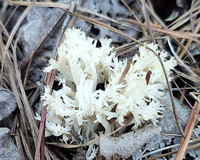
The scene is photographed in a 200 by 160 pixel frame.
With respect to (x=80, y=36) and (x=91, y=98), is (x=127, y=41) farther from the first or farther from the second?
(x=91, y=98)

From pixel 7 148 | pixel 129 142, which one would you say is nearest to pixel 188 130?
pixel 129 142

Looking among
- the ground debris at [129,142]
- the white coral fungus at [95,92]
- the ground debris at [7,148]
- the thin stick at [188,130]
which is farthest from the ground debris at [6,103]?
the thin stick at [188,130]

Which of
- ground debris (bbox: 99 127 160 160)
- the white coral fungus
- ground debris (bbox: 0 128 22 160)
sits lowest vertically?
ground debris (bbox: 0 128 22 160)

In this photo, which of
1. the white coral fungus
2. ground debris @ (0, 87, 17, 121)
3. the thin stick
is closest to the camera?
the white coral fungus

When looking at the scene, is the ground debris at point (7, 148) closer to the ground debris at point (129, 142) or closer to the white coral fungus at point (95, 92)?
the white coral fungus at point (95, 92)

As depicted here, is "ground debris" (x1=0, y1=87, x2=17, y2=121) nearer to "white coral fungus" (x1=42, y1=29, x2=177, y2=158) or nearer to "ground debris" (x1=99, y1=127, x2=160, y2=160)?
"white coral fungus" (x1=42, y1=29, x2=177, y2=158)

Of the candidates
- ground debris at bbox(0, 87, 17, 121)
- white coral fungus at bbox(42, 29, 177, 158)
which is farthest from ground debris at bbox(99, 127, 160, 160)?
ground debris at bbox(0, 87, 17, 121)

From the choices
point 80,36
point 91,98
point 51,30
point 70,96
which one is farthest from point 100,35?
point 91,98

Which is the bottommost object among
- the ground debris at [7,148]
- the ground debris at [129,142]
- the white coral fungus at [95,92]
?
the ground debris at [7,148]
